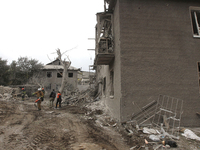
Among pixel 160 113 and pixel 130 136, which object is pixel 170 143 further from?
pixel 160 113

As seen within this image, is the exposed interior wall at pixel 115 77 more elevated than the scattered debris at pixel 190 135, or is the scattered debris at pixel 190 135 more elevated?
the exposed interior wall at pixel 115 77

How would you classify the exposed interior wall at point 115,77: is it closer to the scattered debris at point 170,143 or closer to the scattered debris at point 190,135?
the scattered debris at point 170,143

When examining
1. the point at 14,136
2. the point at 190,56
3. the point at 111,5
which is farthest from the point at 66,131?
the point at 111,5

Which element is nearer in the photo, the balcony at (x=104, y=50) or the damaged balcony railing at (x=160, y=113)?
the damaged balcony railing at (x=160, y=113)

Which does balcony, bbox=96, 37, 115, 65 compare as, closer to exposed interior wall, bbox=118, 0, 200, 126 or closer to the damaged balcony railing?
exposed interior wall, bbox=118, 0, 200, 126

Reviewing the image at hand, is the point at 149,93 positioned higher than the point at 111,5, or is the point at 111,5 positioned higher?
the point at 111,5

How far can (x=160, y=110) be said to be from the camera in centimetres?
534

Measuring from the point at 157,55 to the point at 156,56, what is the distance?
75 mm

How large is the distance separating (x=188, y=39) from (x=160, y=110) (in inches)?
155

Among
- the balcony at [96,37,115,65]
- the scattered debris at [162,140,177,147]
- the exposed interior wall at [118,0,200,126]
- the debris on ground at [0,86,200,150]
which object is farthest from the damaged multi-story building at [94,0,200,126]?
the scattered debris at [162,140,177,147]

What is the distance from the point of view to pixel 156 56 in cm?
614

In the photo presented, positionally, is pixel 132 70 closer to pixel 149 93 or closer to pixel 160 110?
pixel 149 93

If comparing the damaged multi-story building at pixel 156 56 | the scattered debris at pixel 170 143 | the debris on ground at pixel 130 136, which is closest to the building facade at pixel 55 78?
the damaged multi-story building at pixel 156 56

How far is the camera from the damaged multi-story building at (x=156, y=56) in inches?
230
